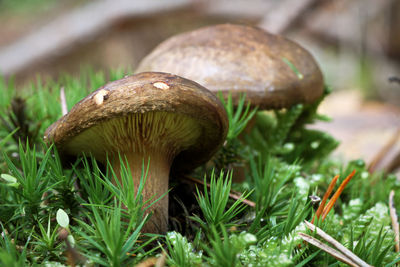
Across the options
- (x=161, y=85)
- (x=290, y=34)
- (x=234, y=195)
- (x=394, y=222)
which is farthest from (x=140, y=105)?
(x=290, y=34)

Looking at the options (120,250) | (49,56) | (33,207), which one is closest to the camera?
(120,250)

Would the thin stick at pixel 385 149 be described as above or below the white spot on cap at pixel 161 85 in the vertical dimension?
below

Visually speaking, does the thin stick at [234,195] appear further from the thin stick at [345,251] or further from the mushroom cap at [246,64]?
the mushroom cap at [246,64]

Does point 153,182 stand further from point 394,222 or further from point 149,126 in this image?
point 394,222

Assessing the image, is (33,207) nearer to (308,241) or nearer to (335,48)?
(308,241)

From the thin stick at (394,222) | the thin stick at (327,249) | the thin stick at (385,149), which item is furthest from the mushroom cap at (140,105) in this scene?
the thin stick at (385,149)

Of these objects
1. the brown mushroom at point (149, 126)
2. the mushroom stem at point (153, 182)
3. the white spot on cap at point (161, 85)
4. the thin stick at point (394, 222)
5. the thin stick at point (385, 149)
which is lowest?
the thin stick at point (385, 149)

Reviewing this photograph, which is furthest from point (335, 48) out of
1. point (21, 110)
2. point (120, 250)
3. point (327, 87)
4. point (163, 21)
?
point (120, 250)
